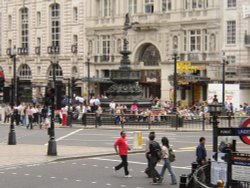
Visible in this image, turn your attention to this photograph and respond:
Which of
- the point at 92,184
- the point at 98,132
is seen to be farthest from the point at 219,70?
the point at 92,184

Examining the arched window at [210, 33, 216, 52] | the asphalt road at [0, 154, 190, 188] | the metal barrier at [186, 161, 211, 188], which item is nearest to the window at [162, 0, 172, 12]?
the arched window at [210, 33, 216, 52]

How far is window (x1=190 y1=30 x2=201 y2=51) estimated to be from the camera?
227 feet

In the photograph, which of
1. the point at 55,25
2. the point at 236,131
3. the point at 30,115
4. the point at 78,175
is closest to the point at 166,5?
the point at 55,25

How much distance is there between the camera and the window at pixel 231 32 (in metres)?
65.9

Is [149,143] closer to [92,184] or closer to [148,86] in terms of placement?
[92,184]

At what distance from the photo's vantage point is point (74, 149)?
3294cm

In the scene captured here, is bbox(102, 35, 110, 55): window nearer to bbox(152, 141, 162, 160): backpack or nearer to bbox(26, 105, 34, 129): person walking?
bbox(26, 105, 34, 129): person walking

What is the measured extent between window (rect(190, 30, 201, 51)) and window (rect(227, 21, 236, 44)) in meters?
3.74

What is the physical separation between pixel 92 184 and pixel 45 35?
65199 mm

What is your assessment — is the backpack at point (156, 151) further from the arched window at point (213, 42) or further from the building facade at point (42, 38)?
the building facade at point (42, 38)

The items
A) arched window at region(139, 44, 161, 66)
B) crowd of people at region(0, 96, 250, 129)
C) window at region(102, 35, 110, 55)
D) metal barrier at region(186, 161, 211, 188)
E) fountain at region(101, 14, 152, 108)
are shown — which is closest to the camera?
metal barrier at region(186, 161, 211, 188)

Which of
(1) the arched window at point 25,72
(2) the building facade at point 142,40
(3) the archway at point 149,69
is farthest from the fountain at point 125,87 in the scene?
(1) the arched window at point 25,72

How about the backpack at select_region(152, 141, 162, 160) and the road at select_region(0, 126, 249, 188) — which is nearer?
the road at select_region(0, 126, 249, 188)

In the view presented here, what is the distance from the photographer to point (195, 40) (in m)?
69.6
